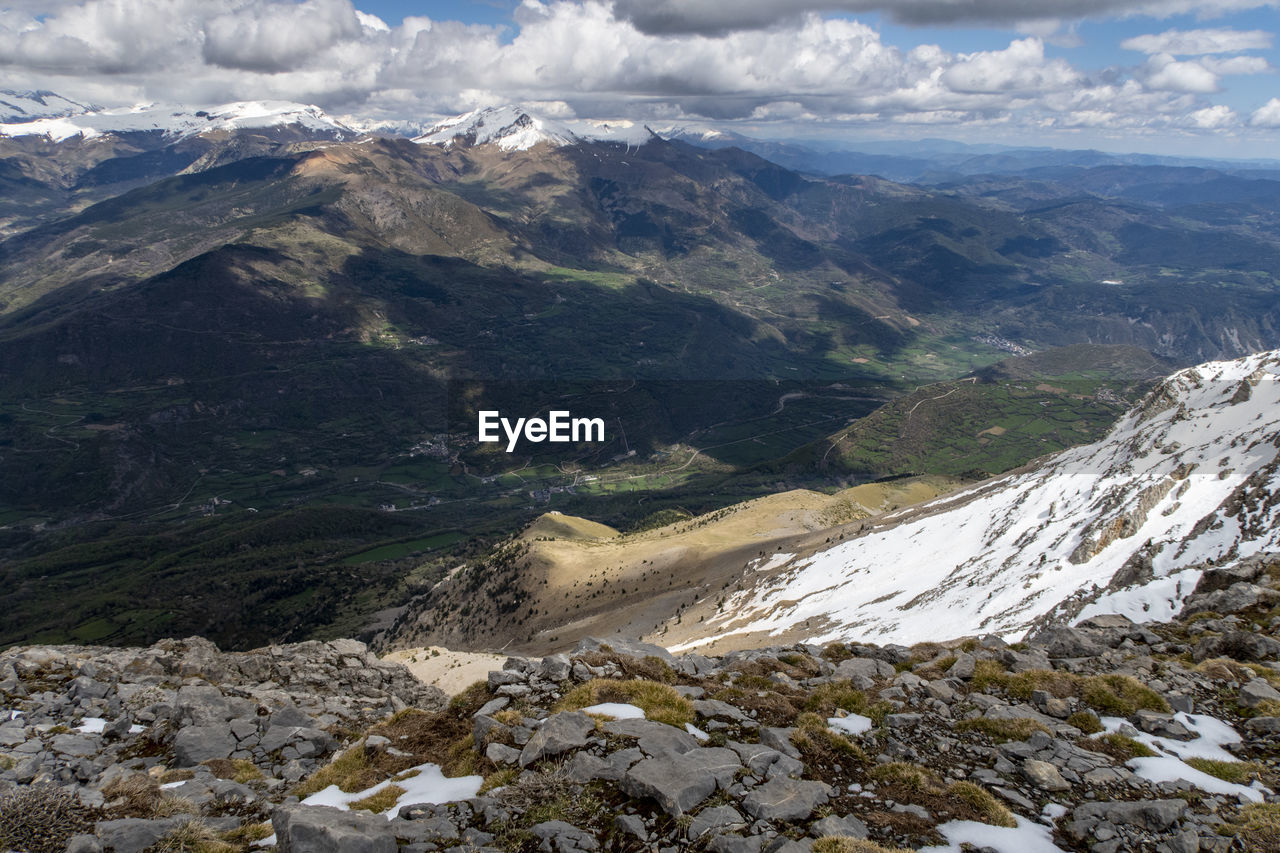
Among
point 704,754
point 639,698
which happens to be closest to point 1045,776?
point 704,754

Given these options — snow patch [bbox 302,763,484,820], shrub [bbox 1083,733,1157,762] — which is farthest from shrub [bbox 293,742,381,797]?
shrub [bbox 1083,733,1157,762]

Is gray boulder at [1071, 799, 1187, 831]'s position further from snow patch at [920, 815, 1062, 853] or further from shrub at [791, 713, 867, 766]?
shrub at [791, 713, 867, 766]

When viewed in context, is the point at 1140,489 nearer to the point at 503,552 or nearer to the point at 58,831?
the point at 58,831

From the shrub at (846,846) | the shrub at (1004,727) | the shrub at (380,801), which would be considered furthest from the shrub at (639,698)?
the shrub at (1004,727)

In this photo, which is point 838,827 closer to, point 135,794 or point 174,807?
point 174,807

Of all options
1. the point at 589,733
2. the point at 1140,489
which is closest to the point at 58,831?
the point at 589,733

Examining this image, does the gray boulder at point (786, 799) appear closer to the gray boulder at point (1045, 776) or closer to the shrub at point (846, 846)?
the shrub at point (846, 846)
